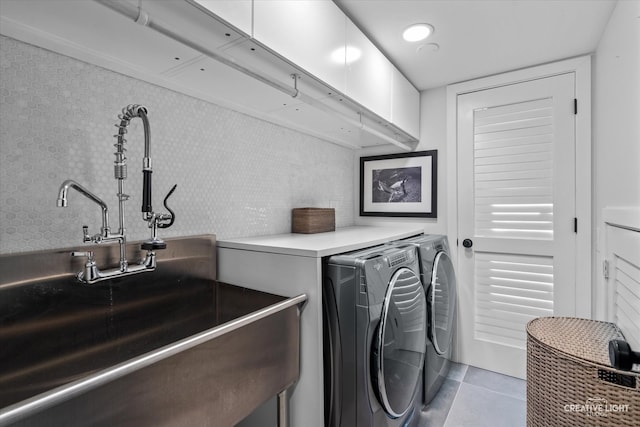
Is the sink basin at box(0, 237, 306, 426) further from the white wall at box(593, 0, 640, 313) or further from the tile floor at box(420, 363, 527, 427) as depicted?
the white wall at box(593, 0, 640, 313)

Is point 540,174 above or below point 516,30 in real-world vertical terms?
below

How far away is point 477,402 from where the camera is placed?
6.80ft

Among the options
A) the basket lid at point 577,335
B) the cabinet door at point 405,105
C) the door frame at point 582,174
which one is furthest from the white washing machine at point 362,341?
the door frame at point 582,174

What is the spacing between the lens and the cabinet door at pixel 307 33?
3.88 ft

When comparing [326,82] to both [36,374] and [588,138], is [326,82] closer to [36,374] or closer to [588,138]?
[36,374]

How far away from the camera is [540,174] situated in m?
2.29

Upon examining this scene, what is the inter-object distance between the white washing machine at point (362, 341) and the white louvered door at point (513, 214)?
134cm

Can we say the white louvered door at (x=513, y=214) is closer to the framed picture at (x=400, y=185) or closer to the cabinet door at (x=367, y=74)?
the framed picture at (x=400, y=185)

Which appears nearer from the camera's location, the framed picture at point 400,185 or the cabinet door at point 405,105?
the cabinet door at point 405,105

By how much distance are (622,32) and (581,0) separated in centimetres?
26

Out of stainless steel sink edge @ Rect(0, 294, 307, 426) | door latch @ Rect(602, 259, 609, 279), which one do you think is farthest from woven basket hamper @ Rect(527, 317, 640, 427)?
stainless steel sink edge @ Rect(0, 294, 307, 426)

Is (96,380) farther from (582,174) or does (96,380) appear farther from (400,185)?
(582,174)

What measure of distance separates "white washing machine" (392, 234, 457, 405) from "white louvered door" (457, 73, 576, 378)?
1.40 feet

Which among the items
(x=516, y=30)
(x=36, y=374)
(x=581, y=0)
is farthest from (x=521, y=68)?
(x=36, y=374)
